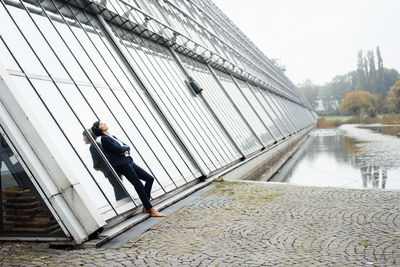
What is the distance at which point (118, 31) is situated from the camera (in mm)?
10766

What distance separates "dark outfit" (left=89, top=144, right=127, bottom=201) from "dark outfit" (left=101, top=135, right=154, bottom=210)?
165 millimetres

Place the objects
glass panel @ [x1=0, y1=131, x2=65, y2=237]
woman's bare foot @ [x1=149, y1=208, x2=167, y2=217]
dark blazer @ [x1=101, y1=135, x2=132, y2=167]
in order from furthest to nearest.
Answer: woman's bare foot @ [x1=149, y1=208, x2=167, y2=217] < dark blazer @ [x1=101, y1=135, x2=132, y2=167] < glass panel @ [x1=0, y1=131, x2=65, y2=237]

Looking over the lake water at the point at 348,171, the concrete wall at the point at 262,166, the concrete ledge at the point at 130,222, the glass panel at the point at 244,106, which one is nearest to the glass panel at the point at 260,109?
the concrete wall at the point at 262,166

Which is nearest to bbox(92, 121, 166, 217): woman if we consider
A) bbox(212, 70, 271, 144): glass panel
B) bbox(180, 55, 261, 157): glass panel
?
bbox(180, 55, 261, 157): glass panel

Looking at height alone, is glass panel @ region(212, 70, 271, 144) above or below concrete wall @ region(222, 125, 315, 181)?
above

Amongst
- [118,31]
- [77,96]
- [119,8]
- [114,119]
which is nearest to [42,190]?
[77,96]

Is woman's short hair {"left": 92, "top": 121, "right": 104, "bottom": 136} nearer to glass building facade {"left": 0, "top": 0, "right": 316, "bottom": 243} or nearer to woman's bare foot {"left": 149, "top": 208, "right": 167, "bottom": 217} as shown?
glass building facade {"left": 0, "top": 0, "right": 316, "bottom": 243}

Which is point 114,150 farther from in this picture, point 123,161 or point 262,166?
point 262,166

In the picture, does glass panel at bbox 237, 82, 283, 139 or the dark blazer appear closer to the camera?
the dark blazer

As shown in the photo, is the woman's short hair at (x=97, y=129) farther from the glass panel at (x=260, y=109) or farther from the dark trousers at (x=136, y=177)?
the glass panel at (x=260, y=109)

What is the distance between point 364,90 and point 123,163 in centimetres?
13220

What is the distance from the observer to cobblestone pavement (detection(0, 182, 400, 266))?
16.2ft

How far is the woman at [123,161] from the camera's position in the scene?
22.2 feet

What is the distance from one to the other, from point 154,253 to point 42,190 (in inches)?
73.6
